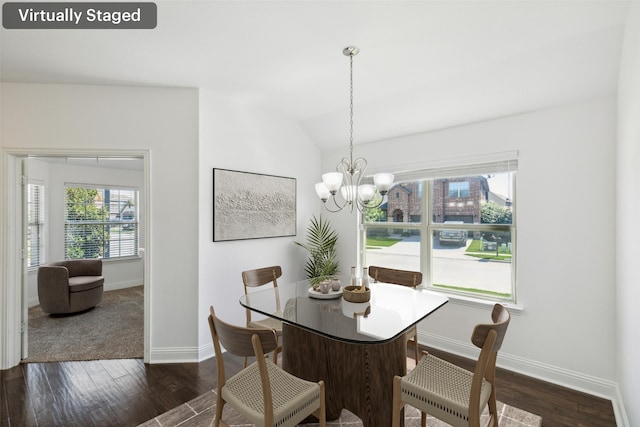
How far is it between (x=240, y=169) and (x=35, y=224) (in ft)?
13.0

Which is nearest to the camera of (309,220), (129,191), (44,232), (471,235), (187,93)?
(187,93)

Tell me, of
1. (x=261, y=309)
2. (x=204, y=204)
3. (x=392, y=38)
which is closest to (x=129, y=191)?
(x=204, y=204)

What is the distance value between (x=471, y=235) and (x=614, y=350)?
1.39 meters

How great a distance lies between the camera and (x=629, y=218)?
1.86 meters

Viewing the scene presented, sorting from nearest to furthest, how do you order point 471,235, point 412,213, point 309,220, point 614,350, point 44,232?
point 614,350
point 471,235
point 412,213
point 309,220
point 44,232

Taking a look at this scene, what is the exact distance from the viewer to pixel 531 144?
2.79 meters

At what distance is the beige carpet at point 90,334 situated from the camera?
3.15 m

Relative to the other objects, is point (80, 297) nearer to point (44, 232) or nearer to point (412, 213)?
point (44, 232)

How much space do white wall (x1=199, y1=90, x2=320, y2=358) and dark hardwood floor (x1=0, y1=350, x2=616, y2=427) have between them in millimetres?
495

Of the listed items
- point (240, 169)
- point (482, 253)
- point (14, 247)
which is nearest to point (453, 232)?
point (482, 253)

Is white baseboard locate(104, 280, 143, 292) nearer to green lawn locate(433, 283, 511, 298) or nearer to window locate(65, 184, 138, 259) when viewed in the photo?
window locate(65, 184, 138, 259)

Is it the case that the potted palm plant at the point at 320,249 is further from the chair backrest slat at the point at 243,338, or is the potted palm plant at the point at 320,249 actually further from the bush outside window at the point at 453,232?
the chair backrest slat at the point at 243,338

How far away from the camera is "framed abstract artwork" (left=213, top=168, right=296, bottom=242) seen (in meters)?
3.21

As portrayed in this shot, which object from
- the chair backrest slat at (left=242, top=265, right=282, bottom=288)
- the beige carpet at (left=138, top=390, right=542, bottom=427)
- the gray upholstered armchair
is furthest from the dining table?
the gray upholstered armchair
